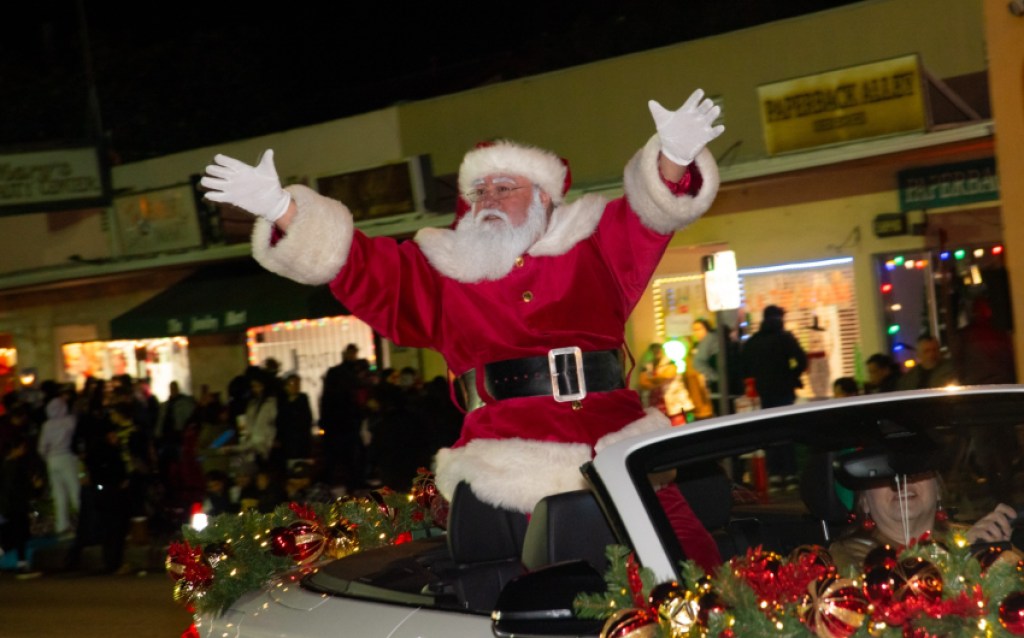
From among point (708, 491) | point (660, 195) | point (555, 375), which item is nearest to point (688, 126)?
point (660, 195)

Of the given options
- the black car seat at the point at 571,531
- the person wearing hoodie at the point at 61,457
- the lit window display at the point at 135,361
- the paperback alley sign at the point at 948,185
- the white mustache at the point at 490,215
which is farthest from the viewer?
the lit window display at the point at 135,361

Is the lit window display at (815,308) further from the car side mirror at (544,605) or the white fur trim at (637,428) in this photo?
the car side mirror at (544,605)

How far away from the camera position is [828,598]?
2598 mm

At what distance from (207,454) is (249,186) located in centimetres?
1013

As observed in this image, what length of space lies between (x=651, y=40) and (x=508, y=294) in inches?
989

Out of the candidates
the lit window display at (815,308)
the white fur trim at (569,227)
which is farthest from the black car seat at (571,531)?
the lit window display at (815,308)

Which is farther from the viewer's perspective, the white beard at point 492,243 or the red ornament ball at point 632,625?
the white beard at point 492,243

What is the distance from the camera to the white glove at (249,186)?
4.21m

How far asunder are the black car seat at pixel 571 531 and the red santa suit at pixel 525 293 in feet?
1.90

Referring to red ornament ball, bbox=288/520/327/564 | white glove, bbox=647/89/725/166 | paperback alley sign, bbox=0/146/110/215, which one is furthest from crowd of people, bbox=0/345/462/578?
white glove, bbox=647/89/725/166

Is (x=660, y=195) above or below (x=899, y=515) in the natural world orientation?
above

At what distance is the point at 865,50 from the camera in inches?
549

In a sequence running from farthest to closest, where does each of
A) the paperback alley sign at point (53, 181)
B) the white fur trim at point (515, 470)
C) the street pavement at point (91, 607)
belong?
the paperback alley sign at point (53, 181)
the street pavement at point (91, 607)
the white fur trim at point (515, 470)

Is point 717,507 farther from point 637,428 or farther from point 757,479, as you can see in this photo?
point 637,428
